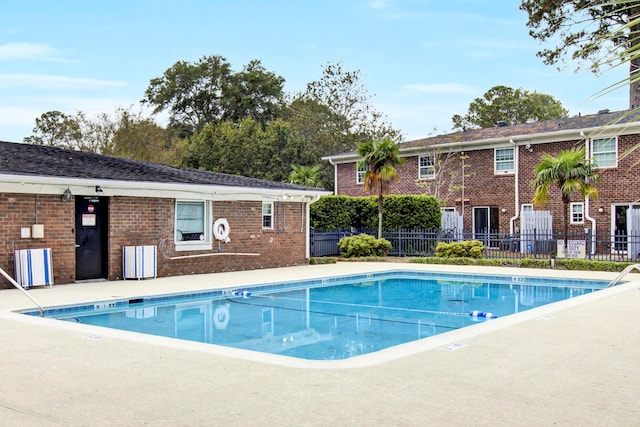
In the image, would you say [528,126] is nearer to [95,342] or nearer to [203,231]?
[203,231]

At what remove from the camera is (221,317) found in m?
11.5

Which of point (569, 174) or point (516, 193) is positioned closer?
point (569, 174)

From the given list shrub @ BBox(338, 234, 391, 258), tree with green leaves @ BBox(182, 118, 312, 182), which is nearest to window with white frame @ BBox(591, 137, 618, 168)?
shrub @ BBox(338, 234, 391, 258)

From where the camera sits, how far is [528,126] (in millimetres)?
28375

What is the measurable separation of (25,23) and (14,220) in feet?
40.7

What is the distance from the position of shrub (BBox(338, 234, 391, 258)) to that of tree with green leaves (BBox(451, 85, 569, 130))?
35.1 metres

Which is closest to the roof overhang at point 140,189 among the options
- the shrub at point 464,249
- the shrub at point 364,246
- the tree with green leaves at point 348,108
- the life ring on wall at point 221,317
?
the shrub at point 364,246

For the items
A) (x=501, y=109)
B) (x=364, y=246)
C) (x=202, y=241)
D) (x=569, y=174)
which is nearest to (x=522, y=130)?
(x=569, y=174)

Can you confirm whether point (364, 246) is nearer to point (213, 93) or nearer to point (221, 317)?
point (221, 317)

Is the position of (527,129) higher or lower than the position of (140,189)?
higher

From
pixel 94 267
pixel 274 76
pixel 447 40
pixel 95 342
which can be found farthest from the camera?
pixel 274 76

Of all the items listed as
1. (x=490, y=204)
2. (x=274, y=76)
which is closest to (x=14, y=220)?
(x=490, y=204)

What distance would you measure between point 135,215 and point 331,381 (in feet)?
37.6

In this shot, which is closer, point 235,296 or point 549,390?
point 549,390
